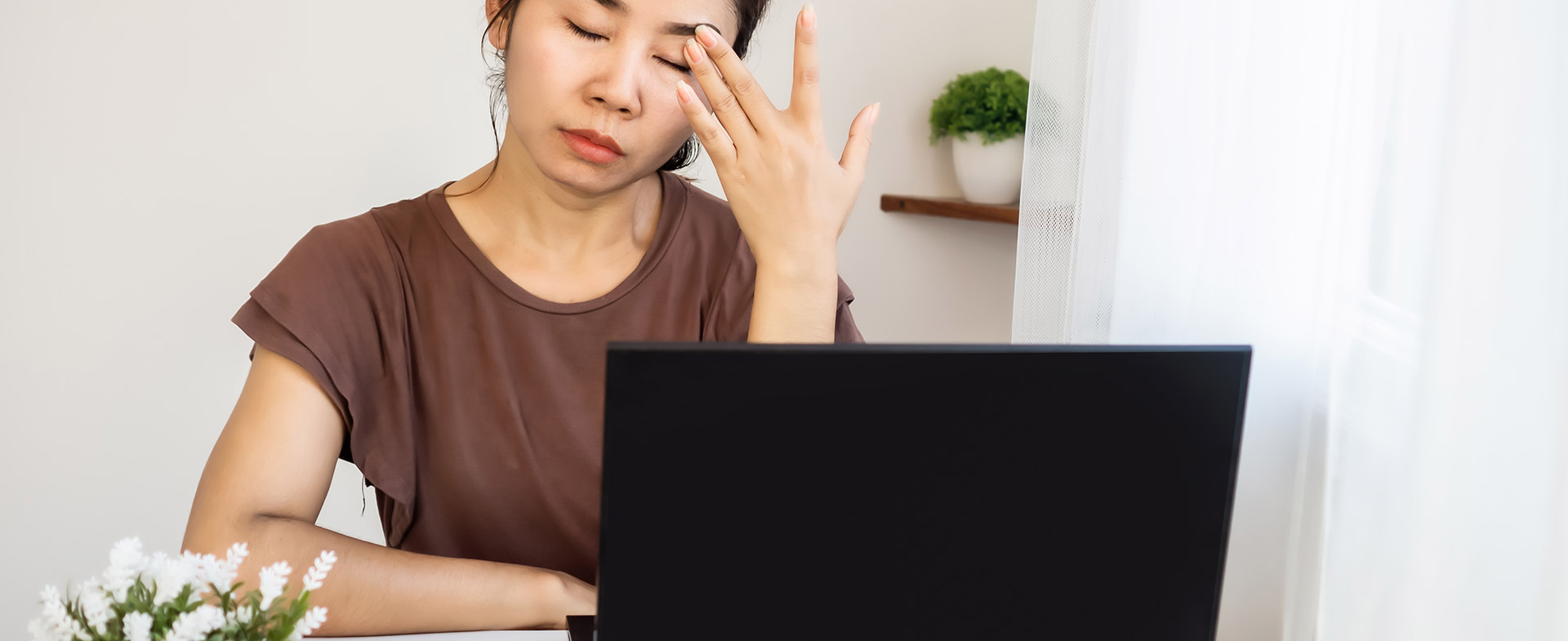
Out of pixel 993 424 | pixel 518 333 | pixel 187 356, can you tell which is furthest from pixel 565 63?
pixel 187 356

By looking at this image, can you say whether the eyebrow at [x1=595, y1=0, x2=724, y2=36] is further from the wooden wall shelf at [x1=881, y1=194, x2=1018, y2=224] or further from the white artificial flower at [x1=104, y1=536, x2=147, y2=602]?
the wooden wall shelf at [x1=881, y1=194, x2=1018, y2=224]

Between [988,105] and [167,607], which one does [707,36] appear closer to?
[167,607]

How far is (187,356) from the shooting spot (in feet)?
5.51

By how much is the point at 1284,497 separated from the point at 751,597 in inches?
24.0

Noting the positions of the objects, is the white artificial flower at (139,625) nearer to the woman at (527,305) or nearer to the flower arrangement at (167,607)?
the flower arrangement at (167,607)

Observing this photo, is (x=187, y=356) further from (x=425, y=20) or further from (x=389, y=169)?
(x=425, y=20)

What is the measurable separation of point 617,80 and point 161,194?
42.6 inches

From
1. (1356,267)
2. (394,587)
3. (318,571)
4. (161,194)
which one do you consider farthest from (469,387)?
(161,194)

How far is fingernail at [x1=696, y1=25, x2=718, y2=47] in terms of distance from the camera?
2.63ft

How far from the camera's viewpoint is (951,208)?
1.91m

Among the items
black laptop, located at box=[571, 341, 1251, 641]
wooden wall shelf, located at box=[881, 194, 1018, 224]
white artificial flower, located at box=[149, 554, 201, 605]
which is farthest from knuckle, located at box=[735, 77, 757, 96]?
wooden wall shelf, located at box=[881, 194, 1018, 224]

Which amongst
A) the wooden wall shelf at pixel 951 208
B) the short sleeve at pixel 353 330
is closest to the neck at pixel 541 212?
the short sleeve at pixel 353 330

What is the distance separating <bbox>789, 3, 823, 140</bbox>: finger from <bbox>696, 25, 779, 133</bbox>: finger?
2 centimetres

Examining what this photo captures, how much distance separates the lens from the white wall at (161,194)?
5.09ft
